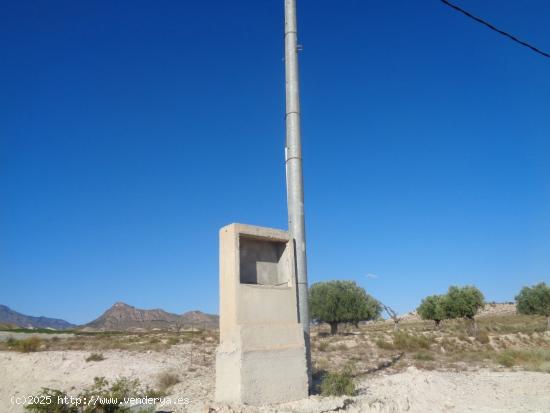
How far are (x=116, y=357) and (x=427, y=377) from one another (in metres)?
13.1

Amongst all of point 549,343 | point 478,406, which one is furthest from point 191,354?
point 549,343

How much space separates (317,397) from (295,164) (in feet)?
17.5

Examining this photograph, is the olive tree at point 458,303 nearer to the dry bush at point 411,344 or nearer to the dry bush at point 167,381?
the dry bush at point 411,344

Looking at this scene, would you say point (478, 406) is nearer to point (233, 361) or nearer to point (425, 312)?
point (233, 361)

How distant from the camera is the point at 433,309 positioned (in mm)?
47781

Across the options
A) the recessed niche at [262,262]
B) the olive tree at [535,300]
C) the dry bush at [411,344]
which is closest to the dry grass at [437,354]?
the dry bush at [411,344]

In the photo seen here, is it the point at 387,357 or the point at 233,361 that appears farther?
the point at 387,357

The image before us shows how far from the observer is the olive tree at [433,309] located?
1812 inches

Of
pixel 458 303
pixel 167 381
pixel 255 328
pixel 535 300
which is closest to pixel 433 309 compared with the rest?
pixel 458 303

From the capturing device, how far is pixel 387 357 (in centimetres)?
1958

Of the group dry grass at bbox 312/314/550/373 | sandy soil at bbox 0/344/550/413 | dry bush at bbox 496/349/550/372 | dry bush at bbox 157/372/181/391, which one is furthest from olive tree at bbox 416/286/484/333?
dry bush at bbox 157/372/181/391

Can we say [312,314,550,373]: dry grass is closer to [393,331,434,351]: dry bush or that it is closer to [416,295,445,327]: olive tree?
[393,331,434,351]: dry bush

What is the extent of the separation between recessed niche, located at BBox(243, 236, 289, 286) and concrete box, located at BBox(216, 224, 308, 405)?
22mm

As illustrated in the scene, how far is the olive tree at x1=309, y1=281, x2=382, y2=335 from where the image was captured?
143 ft
